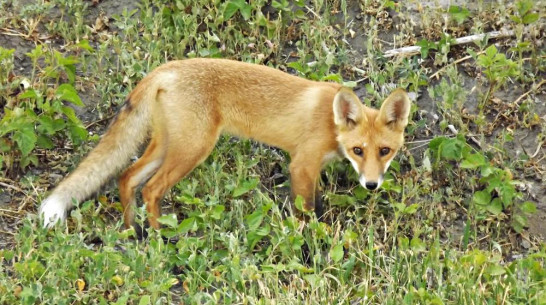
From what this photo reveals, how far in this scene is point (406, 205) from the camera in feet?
20.2

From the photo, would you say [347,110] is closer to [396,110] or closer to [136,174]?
[396,110]

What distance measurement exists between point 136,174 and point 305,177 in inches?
43.3

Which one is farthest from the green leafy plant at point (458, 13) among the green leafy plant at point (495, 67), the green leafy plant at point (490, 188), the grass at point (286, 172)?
the green leafy plant at point (490, 188)

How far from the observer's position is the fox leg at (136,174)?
5.83m

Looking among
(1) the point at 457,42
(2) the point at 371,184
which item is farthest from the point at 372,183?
(1) the point at 457,42

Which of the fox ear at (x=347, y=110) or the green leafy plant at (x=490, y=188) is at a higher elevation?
the fox ear at (x=347, y=110)

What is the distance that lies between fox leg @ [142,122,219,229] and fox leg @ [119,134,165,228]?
0.07 meters

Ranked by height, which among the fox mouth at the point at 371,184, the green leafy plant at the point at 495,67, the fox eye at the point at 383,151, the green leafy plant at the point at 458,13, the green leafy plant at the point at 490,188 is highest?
the green leafy plant at the point at 458,13

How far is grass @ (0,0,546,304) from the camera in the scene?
511 centimetres

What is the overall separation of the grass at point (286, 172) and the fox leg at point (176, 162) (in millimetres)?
163

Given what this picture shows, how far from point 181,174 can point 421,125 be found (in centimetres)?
186

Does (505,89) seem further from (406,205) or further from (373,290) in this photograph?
(373,290)

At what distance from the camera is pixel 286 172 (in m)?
6.39

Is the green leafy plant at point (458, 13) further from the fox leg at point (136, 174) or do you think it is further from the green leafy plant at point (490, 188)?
the fox leg at point (136, 174)
